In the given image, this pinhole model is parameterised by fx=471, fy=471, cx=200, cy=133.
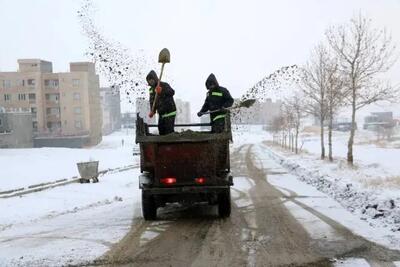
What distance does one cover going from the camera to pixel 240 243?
23.2 feet

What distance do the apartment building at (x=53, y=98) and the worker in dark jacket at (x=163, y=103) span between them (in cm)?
7244

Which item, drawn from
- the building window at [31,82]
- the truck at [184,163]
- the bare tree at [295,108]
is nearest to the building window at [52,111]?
the building window at [31,82]

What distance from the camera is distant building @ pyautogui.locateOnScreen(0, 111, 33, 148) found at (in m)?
62.6

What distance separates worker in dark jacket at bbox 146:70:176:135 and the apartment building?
2852 inches

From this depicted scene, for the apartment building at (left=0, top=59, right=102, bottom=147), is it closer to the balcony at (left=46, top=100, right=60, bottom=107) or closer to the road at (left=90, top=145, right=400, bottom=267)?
the balcony at (left=46, top=100, right=60, bottom=107)

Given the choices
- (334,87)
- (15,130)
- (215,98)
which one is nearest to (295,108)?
(334,87)

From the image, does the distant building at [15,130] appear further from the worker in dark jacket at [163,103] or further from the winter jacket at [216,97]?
the winter jacket at [216,97]

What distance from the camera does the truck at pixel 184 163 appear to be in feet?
28.0

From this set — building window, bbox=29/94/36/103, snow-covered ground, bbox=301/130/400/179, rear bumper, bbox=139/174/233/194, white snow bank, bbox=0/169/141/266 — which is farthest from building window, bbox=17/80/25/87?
rear bumper, bbox=139/174/233/194

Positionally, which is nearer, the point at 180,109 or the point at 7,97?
the point at 180,109

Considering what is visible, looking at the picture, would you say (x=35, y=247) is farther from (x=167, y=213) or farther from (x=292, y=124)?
(x=292, y=124)

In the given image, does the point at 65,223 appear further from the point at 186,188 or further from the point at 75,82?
the point at 75,82

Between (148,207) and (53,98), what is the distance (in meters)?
78.6

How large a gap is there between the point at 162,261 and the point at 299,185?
1003 cm
